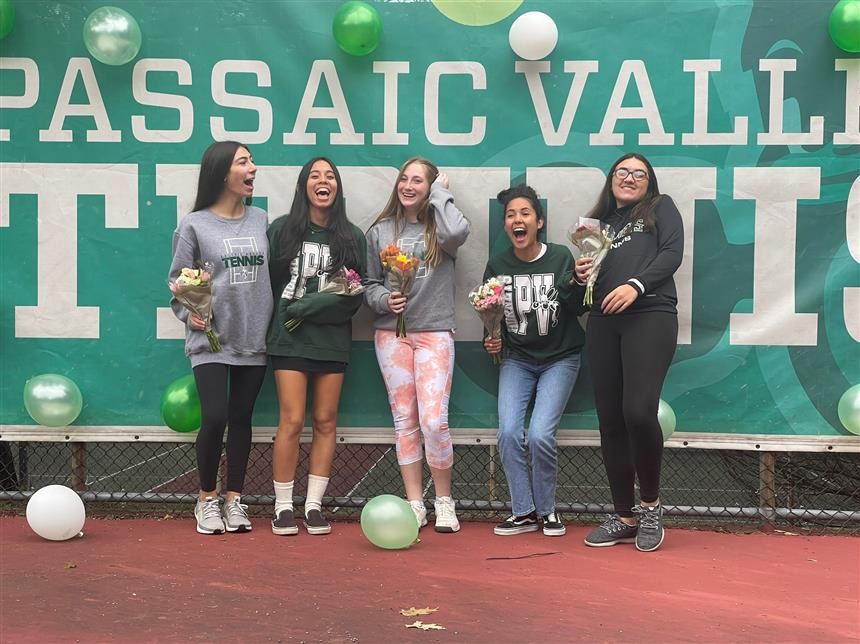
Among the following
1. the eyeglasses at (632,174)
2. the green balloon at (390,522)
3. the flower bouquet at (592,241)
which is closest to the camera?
the green balloon at (390,522)

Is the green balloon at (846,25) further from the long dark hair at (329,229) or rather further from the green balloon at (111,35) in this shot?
the green balloon at (111,35)

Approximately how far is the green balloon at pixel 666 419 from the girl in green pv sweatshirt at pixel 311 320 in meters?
1.64

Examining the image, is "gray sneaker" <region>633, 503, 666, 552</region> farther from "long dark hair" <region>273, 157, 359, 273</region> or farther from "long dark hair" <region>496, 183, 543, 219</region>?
"long dark hair" <region>273, 157, 359, 273</region>

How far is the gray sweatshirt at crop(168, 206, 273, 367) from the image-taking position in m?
4.77

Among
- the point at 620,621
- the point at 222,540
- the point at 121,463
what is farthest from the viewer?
the point at 121,463

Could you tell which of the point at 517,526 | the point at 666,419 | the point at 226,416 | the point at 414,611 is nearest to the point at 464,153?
the point at 666,419

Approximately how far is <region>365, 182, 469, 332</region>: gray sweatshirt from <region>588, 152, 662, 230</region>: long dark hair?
70cm

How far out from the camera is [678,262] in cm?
449

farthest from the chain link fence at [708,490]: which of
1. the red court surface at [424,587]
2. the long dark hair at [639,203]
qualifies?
the long dark hair at [639,203]

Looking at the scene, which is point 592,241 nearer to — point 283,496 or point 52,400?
point 283,496

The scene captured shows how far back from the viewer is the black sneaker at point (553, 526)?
4793mm

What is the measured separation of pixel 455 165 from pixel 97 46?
6.50 feet

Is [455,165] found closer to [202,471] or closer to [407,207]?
[407,207]

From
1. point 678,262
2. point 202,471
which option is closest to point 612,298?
point 678,262
